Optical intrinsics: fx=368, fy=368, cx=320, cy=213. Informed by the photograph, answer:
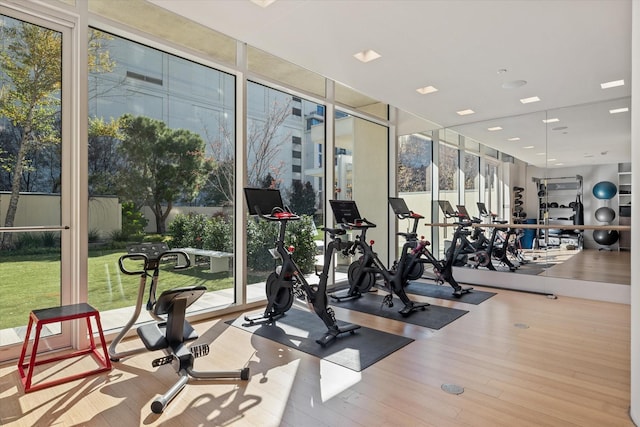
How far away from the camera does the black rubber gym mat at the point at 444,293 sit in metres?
5.49

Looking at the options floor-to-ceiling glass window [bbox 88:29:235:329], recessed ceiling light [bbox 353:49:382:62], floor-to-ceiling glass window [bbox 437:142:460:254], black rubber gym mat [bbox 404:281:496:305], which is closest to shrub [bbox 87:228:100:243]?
floor-to-ceiling glass window [bbox 88:29:235:329]

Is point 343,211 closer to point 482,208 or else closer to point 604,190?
point 482,208

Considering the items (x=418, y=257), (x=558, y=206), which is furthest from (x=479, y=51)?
(x=558, y=206)

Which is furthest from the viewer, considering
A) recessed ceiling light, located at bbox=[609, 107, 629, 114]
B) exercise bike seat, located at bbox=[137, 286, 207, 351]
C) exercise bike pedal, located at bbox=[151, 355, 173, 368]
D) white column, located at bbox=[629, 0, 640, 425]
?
recessed ceiling light, located at bbox=[609, 107, 629, 114]

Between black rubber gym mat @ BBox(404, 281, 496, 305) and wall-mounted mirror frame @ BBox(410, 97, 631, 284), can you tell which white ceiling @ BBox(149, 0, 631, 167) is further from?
black rubber gym mat @ BBox(404, 281, 496, 305)

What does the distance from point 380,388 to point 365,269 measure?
2.43 m

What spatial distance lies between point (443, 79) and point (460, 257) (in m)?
3.27

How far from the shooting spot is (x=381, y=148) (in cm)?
754

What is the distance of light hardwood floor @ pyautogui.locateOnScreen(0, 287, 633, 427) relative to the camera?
2.36 m

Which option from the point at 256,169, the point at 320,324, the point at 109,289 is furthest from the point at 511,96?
the point at 109,289

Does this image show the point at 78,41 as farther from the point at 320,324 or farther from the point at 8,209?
the point at 320,324

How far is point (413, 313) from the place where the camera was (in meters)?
4.70

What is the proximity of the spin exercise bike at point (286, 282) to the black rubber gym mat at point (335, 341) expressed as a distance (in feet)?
0.29

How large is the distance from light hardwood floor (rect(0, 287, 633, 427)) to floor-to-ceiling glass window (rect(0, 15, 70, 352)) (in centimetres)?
66
